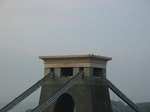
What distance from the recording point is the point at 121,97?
38219mm

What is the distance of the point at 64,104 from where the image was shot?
3728cm

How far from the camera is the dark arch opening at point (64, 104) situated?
3628cm

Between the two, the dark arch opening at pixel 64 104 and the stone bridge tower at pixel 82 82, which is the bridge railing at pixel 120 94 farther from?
the dark arch opening at pixel 64 104

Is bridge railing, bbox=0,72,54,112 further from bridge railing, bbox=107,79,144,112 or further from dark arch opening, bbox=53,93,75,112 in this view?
bridge railing, bbox=107,79,144,112

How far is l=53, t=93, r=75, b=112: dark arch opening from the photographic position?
119ft

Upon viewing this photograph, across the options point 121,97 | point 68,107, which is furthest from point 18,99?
point 121,97

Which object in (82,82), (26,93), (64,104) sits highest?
(82,82)

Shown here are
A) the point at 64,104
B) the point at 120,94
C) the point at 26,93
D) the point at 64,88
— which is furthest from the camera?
the point at 120,94

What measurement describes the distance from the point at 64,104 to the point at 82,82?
10.9 ft

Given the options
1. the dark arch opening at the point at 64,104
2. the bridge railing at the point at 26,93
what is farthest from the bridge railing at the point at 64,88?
the dark arch opening at the point at 64,104

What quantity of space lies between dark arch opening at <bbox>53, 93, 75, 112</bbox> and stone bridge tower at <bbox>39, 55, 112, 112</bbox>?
728mm

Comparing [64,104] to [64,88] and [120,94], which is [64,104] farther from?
[120,94]

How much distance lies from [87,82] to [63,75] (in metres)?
2.32

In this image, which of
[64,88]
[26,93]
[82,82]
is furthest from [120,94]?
[26,93]
